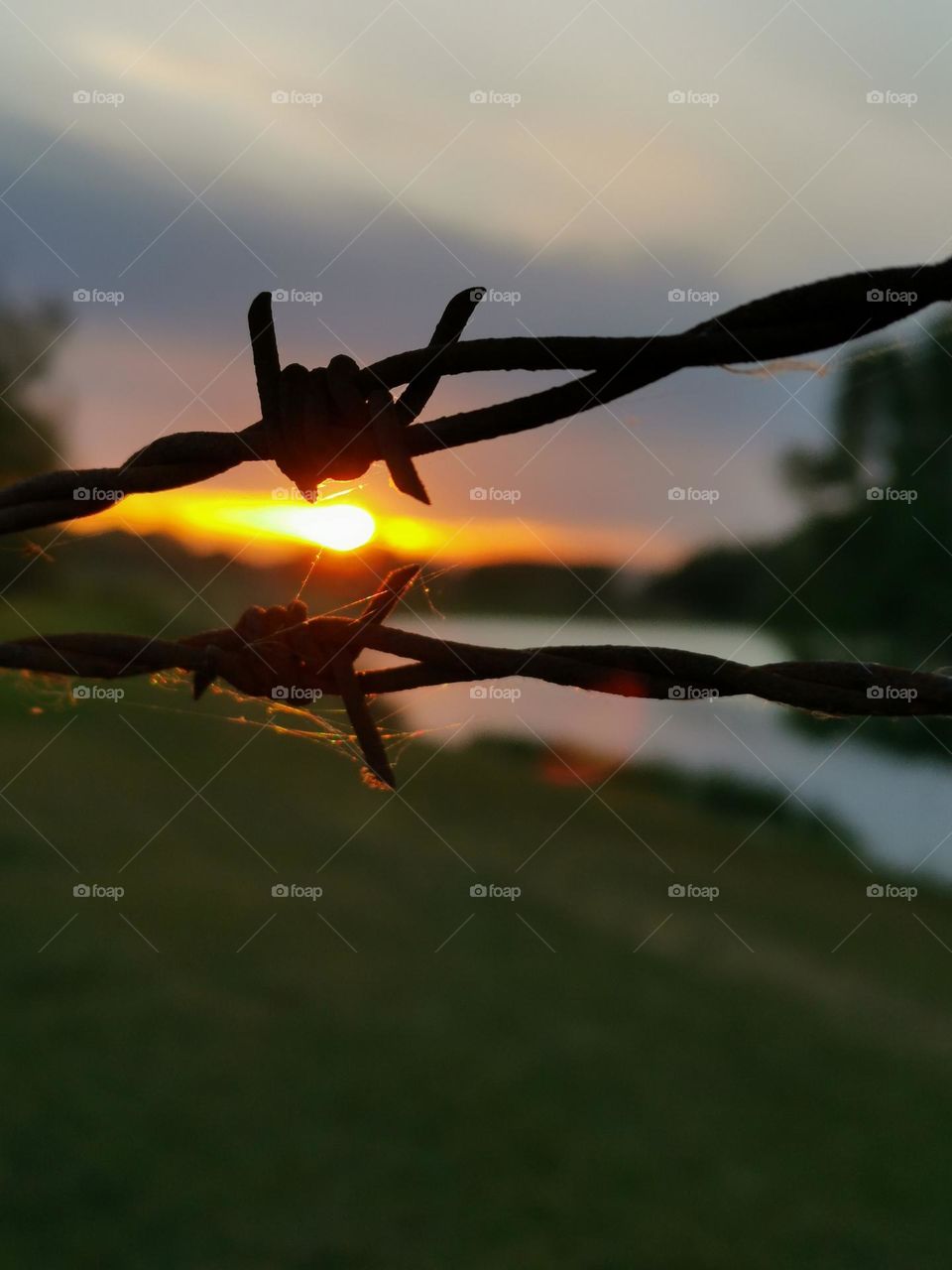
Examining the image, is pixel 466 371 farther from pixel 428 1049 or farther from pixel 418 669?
pixel 428 1049

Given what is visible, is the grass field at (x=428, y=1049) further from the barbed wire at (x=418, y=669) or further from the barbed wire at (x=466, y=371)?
the barbed wire at (x=466, y=371)

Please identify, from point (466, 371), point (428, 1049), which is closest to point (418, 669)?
point (466, 371)

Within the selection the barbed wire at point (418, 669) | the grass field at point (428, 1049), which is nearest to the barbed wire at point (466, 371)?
the barbed wire at point (418, 669)

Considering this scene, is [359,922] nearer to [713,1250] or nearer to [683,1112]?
[683,1112]

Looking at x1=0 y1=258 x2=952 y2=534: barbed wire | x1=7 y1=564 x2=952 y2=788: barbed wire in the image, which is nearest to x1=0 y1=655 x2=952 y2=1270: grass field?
x1=7 y1=564 x2=952 y2=788: barbed wire

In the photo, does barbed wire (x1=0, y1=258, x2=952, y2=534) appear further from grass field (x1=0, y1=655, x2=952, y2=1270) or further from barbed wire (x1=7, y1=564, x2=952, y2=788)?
grass field (x1=0, y1=655, x2=952, y2=1270)

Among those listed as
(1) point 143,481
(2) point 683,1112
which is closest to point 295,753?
(2) point 683,1112
